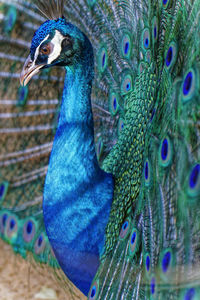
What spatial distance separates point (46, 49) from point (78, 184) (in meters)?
0.39

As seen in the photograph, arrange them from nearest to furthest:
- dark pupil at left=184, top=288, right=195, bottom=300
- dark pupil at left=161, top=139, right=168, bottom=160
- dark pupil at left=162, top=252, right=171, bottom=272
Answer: dark pupil at left=184, top=288, right=195, bottom=300 → dark pupil at left=162, top=252, right=171, bottom=272 → dark pupil at left=161, top=139, right=168, bottom=160

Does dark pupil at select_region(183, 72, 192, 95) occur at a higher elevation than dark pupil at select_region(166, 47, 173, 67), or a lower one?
lower

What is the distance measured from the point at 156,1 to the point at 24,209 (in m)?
0.93

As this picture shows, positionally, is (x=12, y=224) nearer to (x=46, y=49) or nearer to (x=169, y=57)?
(x=46, y=49)

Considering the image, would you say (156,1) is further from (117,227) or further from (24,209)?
(24,209)

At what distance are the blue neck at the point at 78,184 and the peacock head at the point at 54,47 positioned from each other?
0.05 m

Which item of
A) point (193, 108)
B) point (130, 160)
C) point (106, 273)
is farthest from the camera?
point (130, 160)

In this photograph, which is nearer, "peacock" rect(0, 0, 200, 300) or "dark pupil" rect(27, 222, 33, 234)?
"peacock" rect(0, 0, 200, 300)

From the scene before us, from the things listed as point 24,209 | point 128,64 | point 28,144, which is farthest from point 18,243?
point 128,64

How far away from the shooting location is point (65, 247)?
1.19 m

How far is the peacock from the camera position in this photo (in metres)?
0.81

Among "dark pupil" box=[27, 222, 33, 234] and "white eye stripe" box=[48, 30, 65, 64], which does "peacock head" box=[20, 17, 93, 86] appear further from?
"dark pupil" box=[27, 222, 33, 234]

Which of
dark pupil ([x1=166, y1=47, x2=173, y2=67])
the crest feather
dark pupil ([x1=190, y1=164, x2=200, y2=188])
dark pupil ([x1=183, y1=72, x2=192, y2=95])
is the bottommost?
dark pupil ([x1=190, y1=164, x2=200, y2=188])

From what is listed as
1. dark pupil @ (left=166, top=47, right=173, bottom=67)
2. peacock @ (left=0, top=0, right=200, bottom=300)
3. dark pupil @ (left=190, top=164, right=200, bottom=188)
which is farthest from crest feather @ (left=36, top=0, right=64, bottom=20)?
dark pupil @ (left=190, top=164, right=200, bottom=188)
